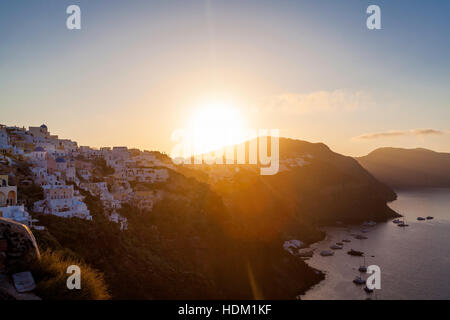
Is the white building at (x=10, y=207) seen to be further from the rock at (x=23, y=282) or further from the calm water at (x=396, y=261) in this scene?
the calm water at (x=396, y=261)

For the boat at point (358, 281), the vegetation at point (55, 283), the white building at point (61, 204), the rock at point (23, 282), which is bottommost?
the boat at point (358, 281)

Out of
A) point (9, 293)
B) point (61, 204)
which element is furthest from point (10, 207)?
point (9, 293)

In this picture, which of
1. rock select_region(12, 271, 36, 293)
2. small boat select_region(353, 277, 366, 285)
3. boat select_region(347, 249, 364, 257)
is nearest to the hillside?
boat select_region(347, 249, 364, 257)

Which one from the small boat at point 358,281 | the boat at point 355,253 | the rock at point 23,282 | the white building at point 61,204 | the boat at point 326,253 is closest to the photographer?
the rock at point 23,282

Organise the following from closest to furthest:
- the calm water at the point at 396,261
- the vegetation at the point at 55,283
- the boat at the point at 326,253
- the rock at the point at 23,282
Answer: the rock at the point at 23,282
the vegetation at the point at 55,283
the calm water at the point at 396,261
the boat at the point at 326,253

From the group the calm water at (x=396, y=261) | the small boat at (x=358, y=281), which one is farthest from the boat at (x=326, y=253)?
the small boat at (x=358, y=281)

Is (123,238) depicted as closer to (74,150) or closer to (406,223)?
(74,150)

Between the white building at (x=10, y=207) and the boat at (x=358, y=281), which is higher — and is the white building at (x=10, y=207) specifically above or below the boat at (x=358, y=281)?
above

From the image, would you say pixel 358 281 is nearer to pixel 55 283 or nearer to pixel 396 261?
pixel 396 261

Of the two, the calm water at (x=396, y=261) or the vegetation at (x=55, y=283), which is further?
the calm water at (x=396, y=261)
